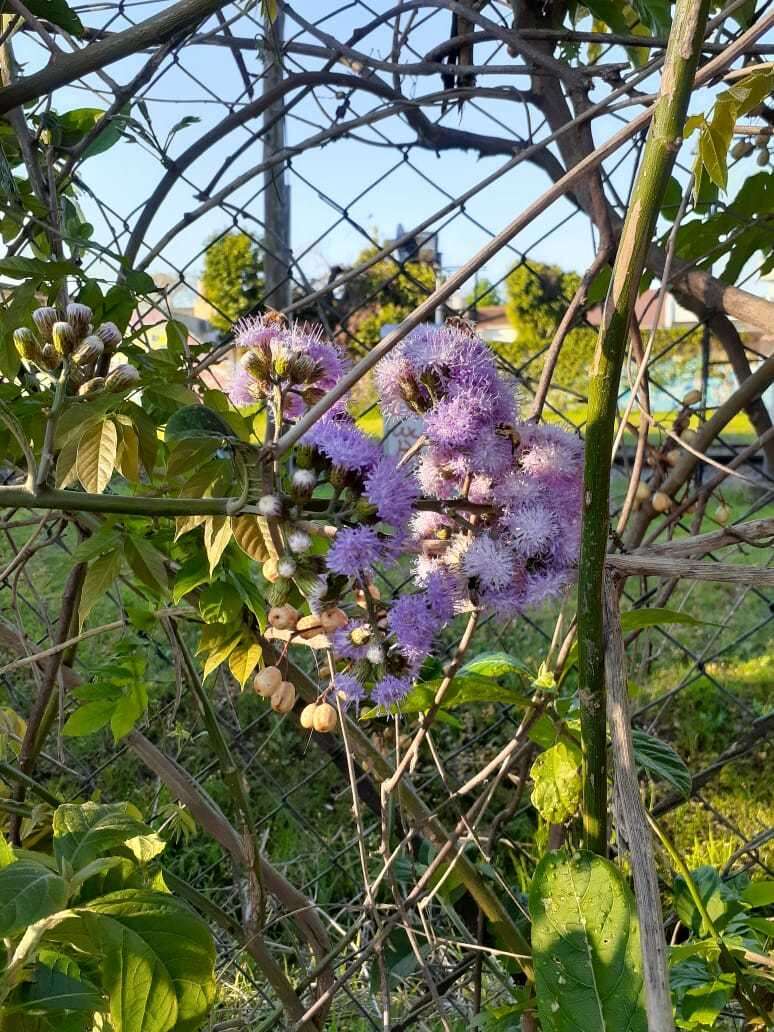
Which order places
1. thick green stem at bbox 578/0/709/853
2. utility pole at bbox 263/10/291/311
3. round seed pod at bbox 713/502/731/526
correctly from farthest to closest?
round seed pod at bbox 713/502/731/526 → utility pole at bbox 263/10/291/311 → thick green stem at bbox 578/0/709/853

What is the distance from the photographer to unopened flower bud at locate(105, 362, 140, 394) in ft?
2.02

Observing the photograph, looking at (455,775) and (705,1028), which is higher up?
(705,1028)

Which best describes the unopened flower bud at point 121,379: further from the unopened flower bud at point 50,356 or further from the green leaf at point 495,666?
the green leaf at point 495,666

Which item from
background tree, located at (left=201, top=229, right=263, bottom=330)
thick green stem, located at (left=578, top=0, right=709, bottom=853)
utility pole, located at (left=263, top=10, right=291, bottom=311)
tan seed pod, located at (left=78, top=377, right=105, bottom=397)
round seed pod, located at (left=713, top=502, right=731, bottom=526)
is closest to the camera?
thick green stem, located at (left=578, top=0, right=709, bottom=853)

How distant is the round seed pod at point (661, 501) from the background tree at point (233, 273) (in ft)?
5.79

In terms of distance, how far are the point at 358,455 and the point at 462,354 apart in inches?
3.5

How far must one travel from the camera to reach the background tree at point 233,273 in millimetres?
2768

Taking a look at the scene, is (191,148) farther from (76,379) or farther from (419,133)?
(76,379)

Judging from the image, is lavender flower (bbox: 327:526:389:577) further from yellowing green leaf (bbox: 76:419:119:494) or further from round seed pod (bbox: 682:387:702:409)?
round seed pod (bbox: 682:387:702:409)

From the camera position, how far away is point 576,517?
0.52 m

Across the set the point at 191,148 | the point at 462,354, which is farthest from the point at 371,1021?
the point at 191,148

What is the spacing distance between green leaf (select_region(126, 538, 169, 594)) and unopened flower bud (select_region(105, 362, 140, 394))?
14 centimetres

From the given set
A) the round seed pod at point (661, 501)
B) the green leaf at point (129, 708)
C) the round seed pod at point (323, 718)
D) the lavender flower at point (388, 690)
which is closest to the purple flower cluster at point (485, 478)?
the lavender flower at point (388, 690)

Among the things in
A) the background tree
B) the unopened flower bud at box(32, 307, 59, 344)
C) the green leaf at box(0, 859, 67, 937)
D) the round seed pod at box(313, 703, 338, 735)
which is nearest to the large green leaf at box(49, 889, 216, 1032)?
the green leaf at box(0, 859, 67, 937)
